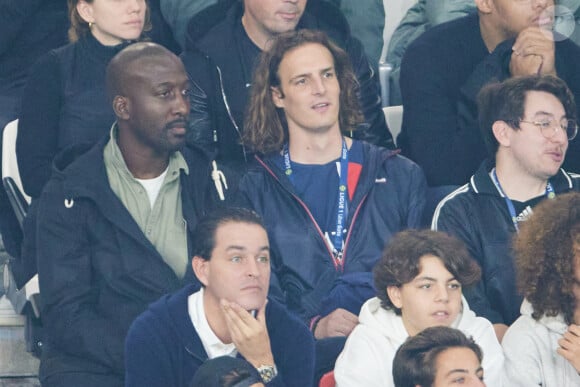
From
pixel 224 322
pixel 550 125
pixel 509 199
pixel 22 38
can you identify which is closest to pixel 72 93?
pixel 22 38

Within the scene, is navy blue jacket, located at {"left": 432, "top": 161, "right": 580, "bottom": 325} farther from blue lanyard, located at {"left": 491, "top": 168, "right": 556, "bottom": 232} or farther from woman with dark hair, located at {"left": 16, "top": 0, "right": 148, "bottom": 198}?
woman with dark hair, located at {"left": 16, "top": 0, "right": 148, "bottom": 198}

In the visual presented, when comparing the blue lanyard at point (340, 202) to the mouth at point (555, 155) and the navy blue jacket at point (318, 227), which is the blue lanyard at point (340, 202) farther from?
the mouth at point (555, 155)

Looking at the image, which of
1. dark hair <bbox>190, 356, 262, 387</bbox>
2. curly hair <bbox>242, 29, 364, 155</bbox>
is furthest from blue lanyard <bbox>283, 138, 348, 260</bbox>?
dark hair <bbox>190, 356, 262, 387</bbox>

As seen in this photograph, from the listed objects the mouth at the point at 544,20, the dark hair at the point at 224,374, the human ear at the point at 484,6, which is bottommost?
the dark hair at the point at 224,374

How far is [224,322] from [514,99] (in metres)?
1.43

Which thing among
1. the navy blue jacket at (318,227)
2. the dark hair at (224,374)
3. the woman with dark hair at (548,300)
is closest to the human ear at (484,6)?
the navy blue jacket at (318,227)

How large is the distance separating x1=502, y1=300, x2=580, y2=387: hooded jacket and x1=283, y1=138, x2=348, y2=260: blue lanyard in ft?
2.35

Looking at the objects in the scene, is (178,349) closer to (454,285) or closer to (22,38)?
(454,285)

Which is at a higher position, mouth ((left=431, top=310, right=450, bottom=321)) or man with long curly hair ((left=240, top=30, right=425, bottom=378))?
man with long curly hair ((left=240, top=30, right=425, bottom=378))

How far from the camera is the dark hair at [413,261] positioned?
4.84 metres

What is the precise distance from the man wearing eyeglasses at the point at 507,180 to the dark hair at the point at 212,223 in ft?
2.44

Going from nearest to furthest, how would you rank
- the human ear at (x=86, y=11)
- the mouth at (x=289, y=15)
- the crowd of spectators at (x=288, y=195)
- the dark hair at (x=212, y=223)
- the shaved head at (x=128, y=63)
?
the crowd of spectators at (x=288, y=195) → the dark hair at (x=212, y=223) → the shaved head at (x=128, y=63) → the human ear at (x=86, y=11) → the mouth at (x=289, y=15)

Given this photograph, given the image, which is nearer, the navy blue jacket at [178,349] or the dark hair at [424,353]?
the dark hair at [424,353]

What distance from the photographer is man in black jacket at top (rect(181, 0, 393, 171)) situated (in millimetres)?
5789
